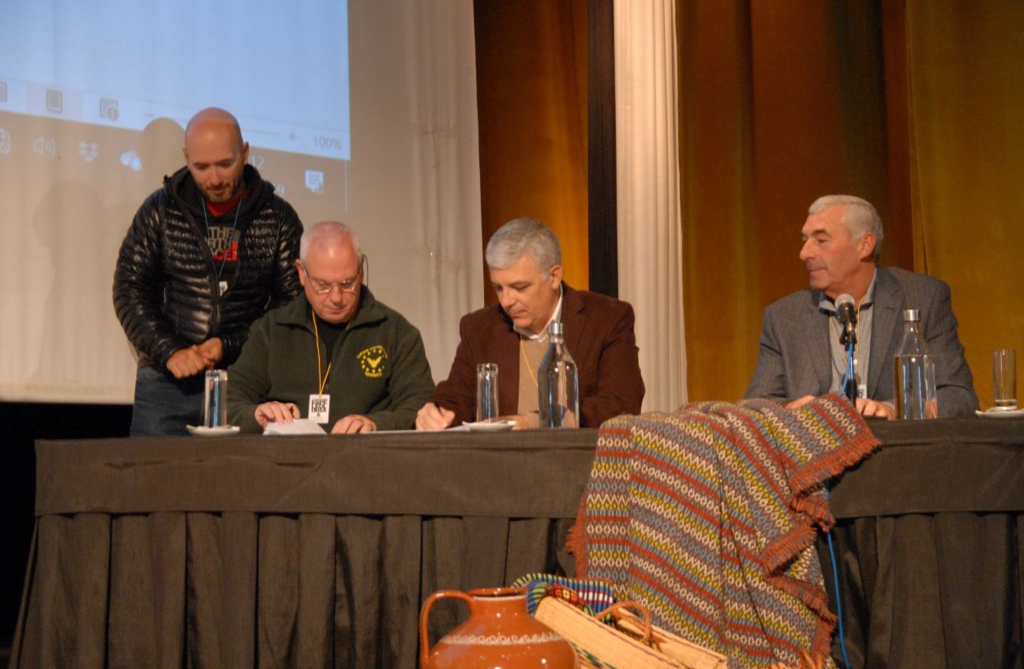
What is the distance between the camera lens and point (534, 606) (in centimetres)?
186

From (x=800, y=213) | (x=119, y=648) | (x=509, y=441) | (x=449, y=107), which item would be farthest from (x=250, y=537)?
(x=800, y=213)

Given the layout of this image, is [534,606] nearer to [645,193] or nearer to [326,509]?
[326,509]

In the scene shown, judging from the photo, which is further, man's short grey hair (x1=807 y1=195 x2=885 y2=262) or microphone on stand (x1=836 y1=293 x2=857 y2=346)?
man's short grey hair (x1=807 y1=195 x2=885 y2=262)

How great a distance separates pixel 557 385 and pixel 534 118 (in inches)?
149

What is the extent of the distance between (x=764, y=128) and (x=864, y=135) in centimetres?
49

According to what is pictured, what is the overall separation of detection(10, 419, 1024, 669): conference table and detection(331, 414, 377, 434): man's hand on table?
0.45 metres

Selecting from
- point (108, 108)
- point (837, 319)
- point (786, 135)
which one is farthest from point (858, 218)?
point (108, 108)

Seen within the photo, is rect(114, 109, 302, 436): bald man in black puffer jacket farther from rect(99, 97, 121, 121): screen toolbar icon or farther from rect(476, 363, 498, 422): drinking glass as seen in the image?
rect(476, 363, 498, 422): drinking glass

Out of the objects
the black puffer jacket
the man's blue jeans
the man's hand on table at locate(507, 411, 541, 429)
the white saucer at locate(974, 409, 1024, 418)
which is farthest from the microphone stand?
the man's blue jeans

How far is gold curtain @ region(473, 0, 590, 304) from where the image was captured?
6.21 m

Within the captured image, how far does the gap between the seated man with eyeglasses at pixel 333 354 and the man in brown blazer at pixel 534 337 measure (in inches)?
7.0

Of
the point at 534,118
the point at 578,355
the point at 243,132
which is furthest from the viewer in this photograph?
the point at 534,118

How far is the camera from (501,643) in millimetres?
1607

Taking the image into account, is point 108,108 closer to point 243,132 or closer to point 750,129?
point 243,132
